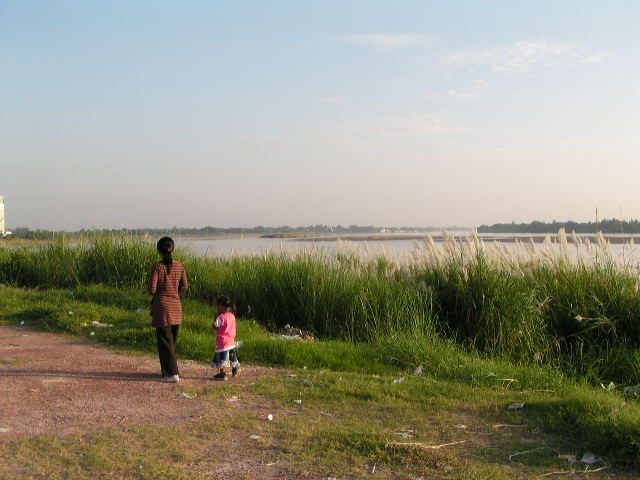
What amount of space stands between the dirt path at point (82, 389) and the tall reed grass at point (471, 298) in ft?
7.39

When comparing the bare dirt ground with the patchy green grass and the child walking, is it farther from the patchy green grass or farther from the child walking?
the child walking

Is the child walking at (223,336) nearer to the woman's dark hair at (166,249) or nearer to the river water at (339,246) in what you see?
the woman's dark hair at (166,249)

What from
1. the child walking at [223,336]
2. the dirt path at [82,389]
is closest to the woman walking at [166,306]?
the dirt path at [82,389]

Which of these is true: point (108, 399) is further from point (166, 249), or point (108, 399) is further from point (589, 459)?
point (589, 459)

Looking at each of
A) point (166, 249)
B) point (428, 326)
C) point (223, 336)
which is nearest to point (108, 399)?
point (223, 336)

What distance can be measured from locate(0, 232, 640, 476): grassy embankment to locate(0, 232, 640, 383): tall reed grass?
0.02 metres

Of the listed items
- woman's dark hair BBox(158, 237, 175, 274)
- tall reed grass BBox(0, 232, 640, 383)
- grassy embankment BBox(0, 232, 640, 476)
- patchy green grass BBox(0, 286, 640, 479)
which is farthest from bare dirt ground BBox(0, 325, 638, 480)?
tall reed grass BBox(0, 232, 640, 383)

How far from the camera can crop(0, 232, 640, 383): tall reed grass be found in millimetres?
9602

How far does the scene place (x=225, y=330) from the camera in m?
7.29

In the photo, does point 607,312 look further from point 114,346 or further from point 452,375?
point 114,346

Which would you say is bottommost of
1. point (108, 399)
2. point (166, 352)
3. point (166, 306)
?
point (108, 399)

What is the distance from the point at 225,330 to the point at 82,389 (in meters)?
1.65

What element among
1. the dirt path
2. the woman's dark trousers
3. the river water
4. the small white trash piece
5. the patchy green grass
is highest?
the river water

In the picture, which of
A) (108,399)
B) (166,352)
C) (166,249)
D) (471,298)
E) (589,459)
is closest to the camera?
(589,459)
